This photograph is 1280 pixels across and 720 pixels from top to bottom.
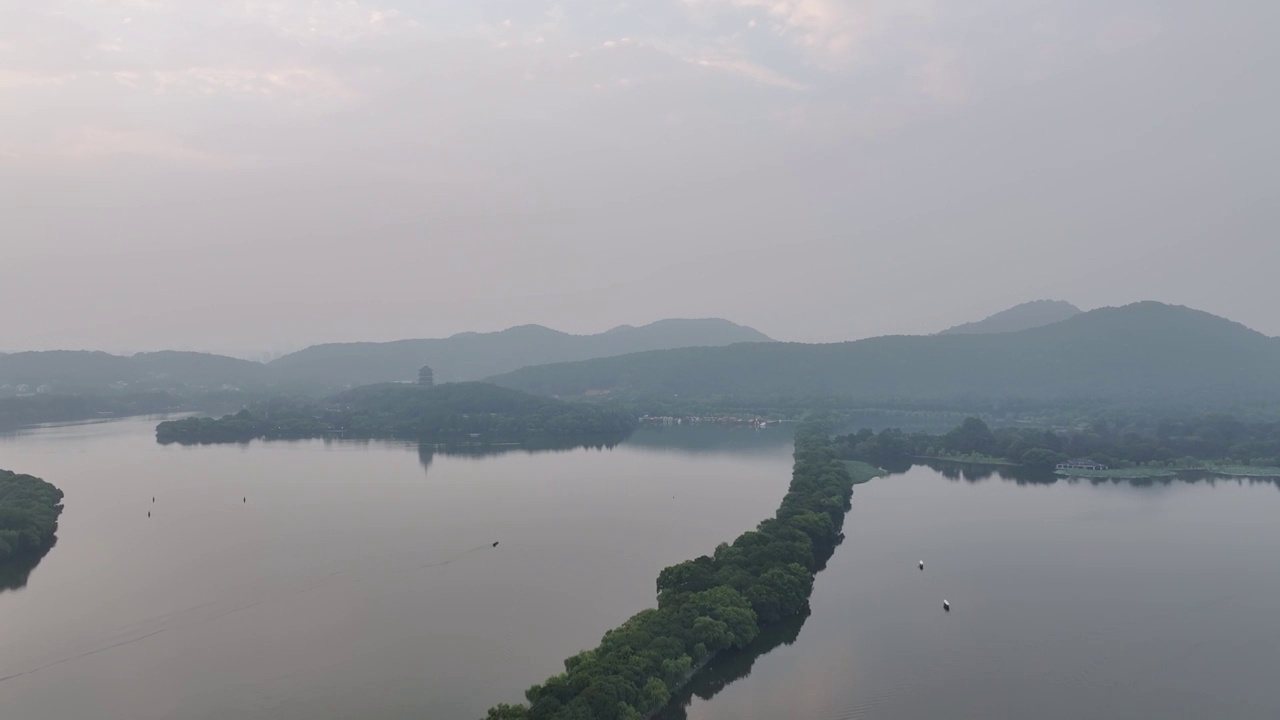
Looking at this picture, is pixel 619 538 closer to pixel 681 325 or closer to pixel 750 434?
pixel 750 434

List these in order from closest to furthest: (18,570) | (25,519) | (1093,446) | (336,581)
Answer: (336,581)
(18,570)
(25,519)
(1093,446)

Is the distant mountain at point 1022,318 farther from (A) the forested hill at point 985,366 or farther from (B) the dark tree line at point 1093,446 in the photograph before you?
(B) the dark tree line at point 1093,446

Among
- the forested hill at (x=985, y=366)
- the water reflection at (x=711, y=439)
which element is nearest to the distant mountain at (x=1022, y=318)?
the forested hill at (x=985, y=366)

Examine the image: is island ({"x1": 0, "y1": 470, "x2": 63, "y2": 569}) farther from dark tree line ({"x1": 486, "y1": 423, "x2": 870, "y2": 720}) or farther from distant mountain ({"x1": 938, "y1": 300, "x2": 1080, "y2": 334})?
distant mountain ({"x1": 938, "y1": 300, "x2": 1080, "y2": 334})

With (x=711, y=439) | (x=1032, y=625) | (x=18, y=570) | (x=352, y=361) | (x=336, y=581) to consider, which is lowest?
(x=1032, y=625)

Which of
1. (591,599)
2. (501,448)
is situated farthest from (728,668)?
(501,448)

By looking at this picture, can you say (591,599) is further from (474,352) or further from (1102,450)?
(474,352)
